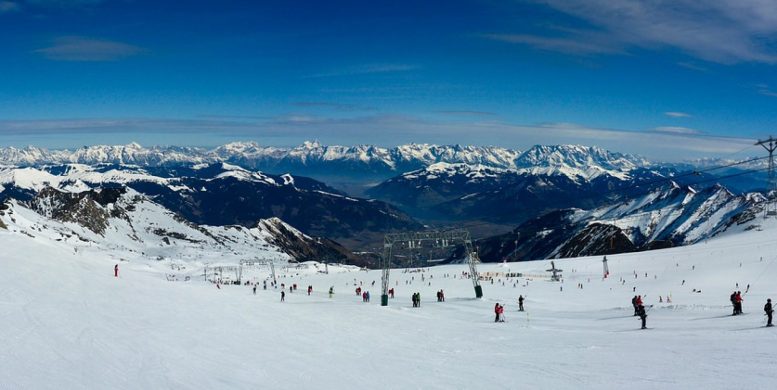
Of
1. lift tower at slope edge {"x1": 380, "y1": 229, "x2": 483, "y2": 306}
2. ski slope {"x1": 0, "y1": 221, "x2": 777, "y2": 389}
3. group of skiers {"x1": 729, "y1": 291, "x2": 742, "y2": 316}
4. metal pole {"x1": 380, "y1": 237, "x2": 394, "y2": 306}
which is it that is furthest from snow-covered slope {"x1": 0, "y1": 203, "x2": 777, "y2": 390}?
lift tower at slope edge {"x1": 380, "y1": 229, "x2": 483, "y2": 306}

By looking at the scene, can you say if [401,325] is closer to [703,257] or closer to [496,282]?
[496,282]

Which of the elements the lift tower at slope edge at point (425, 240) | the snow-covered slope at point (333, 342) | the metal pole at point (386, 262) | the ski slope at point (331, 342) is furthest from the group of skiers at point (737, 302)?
the lift tower at slope edge at point (425, 240)

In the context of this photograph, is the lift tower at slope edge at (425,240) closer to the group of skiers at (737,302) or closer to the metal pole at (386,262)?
the metal pole at (386,262)

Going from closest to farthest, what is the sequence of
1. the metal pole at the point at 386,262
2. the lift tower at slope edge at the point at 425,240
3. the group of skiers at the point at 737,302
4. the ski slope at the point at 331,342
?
the ski slope at the point at 331,342 < the group of skiers at the point at 737,302 < the metal pole at the point at 386,262 < the lift tower at slope edge at the point at 425,240

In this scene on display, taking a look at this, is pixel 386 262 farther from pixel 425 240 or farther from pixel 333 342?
pixel 333 342

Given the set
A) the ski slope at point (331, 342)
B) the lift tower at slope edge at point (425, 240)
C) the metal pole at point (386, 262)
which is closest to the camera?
the ski slope at point (331, 342)

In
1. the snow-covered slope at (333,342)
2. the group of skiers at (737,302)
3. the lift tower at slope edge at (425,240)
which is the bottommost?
the snow-covered slope at (333,342)

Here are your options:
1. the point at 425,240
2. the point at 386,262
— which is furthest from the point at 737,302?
the point at 425,240
